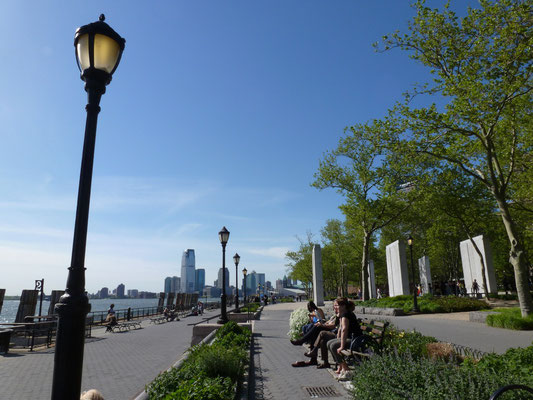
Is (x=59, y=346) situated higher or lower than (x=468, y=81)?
lower

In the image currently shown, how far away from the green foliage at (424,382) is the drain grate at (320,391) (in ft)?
3.78

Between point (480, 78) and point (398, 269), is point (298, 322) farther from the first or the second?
point (398, 269)

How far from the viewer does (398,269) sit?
31.3 m

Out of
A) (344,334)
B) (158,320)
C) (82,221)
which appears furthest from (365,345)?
(158,320)

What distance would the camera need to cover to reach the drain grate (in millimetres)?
6425

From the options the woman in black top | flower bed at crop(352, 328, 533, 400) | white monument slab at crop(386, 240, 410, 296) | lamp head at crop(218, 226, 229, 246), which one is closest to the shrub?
the woman in black top

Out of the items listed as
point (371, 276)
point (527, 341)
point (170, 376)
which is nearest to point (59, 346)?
point (170, 376)

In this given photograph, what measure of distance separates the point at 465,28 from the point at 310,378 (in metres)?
17.4

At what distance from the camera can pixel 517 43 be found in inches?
625

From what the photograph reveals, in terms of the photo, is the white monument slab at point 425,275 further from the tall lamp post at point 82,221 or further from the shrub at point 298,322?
the tall lamp post at point 82,221

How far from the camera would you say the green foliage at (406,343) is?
23.4ft

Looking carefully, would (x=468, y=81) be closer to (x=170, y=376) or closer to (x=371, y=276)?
(x=170, y=376)

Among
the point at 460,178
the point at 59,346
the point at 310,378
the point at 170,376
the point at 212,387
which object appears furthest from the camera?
the point at 460,178

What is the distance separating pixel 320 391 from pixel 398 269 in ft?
87.8
